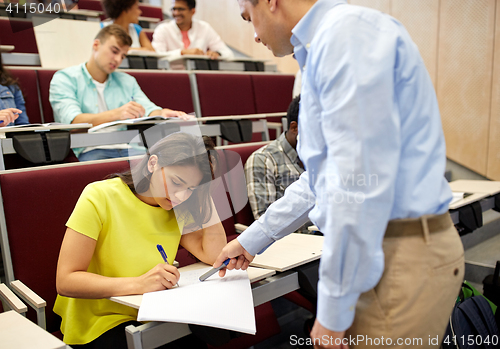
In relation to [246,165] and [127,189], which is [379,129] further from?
[246,165]

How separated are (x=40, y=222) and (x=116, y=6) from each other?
172cm

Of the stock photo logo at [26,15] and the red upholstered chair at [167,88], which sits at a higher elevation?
the stock photo logo at [26,15]

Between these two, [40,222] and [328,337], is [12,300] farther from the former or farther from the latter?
[328,337]

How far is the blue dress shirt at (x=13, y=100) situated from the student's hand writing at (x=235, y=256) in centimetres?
104

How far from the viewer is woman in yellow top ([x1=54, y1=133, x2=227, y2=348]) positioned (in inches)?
28.3

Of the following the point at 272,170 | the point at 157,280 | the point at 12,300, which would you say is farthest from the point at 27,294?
the point at 272,170

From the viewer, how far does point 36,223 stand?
94cm

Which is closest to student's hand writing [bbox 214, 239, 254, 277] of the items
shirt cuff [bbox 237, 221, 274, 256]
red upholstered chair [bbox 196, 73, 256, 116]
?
shirt cuff [bbox 237, 221, 274, 256]

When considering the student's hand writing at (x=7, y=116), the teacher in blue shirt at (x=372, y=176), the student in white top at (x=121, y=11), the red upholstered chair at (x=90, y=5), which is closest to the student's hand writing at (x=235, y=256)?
the teacher in blue shirt at (x=372, y=176)

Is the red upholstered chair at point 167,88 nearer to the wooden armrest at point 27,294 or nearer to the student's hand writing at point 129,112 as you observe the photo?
the student's hand writing at point 129,112

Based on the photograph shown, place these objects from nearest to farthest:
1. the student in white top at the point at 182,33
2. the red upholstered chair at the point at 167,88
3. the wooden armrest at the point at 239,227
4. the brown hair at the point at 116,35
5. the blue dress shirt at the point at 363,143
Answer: the blue dress shirt at the point at 363,143, the wooden armrest at the point at 239,227, the brown hair at the point at 116,35, the red upholstered chair at the point at 167,88, the student in white top at the point at 182,33

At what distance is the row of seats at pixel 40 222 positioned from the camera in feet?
2.98

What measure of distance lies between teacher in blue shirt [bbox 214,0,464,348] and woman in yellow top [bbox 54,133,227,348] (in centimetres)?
34

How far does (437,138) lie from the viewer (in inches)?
17.6
